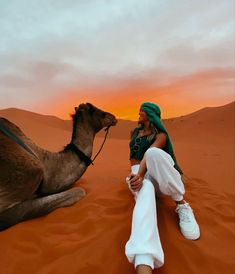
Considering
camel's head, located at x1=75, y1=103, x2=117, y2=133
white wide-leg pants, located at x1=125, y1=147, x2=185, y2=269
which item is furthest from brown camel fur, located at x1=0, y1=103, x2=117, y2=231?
white wide-leg pants, located at x1=125, y1=147, x2=185, y2=269

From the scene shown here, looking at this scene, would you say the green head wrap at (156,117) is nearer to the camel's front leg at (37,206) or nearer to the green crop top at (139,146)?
the green crop top at (139,146)

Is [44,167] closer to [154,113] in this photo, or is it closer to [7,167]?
[7,167]

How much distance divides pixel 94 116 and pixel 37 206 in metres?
1.74

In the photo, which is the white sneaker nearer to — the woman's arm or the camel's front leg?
→ the woman's arm

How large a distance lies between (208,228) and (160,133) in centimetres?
133

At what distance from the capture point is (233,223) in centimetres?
380

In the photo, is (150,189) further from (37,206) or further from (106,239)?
(37,206)

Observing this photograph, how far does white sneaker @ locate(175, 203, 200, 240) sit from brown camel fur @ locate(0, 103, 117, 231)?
4.74ft

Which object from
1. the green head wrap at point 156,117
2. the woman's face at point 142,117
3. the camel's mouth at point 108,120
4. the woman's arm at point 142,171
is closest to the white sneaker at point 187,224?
the woman's arm at point 142,171

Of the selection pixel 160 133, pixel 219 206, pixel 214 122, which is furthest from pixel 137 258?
pixel 214 122

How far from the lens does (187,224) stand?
329 centimetres

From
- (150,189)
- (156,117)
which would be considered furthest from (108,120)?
(150,189)

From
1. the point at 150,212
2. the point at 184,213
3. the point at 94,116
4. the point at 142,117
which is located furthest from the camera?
the point at 94,116

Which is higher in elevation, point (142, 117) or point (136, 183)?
point (142, 117)
